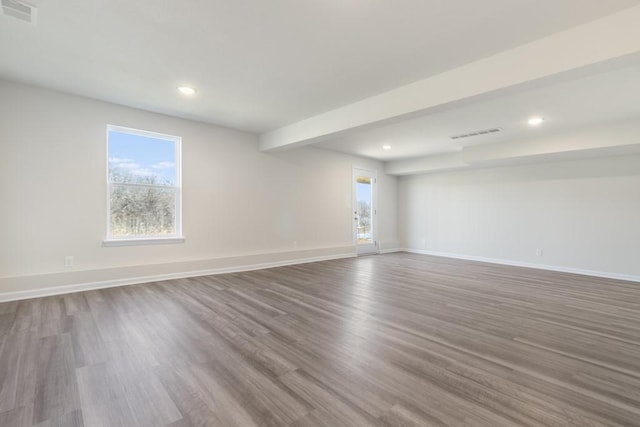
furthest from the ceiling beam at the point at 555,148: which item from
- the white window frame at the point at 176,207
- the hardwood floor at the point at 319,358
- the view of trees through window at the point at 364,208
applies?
the white window frame at the point at 176,207

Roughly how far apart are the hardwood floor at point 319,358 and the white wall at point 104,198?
557 millimetres

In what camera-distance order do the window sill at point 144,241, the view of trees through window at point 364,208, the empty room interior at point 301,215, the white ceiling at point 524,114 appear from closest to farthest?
the empty room interior at point 301,215
the white ceiling at point 524,114
the window sill at point 144,241
the view of trees through window at point 364,208

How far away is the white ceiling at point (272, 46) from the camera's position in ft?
7.18

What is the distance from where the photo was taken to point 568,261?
5648 millimetres

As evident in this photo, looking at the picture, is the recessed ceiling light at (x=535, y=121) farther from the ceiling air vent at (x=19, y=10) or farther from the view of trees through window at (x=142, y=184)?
the ceiling air vent at (x=19, y=10)

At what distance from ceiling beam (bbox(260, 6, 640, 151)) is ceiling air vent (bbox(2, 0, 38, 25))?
319cm

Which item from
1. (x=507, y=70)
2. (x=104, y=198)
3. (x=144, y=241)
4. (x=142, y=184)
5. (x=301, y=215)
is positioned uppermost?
(x=507, y=70)

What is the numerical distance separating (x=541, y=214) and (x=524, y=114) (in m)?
2.82

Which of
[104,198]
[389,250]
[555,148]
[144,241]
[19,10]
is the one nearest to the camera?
[19,10]

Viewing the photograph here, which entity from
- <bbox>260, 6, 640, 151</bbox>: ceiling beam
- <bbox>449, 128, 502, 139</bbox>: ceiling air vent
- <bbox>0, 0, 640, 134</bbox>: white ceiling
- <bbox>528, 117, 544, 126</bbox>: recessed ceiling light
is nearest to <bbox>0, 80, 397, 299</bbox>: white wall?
<bbox>0, 0, 640, 134</bbox>: white ceiling

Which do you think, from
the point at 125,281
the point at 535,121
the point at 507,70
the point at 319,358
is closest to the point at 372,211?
the point at 535,121

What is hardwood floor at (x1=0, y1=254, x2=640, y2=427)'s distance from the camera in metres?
1.55

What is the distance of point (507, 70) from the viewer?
2699mm

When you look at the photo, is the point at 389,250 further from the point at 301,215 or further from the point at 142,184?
the point at 142,184
